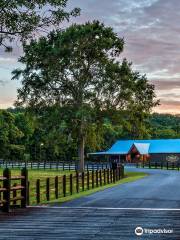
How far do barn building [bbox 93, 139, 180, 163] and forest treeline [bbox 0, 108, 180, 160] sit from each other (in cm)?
259

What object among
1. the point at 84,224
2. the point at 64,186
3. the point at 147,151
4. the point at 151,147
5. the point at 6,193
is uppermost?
the point at 151,147

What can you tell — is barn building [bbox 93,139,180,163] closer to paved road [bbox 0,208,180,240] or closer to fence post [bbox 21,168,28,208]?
fence post [bbox 21,168,28,208]

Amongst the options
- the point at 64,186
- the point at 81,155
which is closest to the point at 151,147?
the point at 81,155

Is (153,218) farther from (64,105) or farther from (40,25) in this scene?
(64,105)

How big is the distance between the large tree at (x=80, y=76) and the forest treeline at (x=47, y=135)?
1.55 metres

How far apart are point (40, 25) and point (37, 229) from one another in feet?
44.8

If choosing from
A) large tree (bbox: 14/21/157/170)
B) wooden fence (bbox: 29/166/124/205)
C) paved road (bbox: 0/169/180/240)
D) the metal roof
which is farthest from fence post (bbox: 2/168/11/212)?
the metal roof

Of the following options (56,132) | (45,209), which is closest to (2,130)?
(56,132)

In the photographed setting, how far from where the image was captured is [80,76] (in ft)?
202

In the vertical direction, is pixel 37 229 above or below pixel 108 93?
below

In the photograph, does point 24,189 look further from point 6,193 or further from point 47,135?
point 47,135

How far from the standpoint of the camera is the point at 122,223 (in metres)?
14.7

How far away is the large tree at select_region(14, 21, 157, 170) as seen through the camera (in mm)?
60750

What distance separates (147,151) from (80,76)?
46459 millimetres
